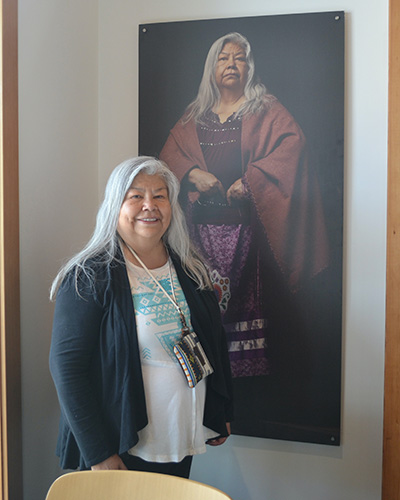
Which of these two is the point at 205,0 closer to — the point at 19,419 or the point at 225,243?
the point at 225,243

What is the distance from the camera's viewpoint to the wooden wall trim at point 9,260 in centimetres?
153

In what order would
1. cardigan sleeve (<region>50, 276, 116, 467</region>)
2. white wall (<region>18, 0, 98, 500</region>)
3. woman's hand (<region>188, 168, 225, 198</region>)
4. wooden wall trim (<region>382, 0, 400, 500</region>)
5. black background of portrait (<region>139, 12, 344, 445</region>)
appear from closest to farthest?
1. cardigan sleeve (<region>50, 276, 116, 467</region>)
2. white wall (<region>18, 0, 98, 500</region>)
3. wooden wall trim (<region>382, 0, 400, 500</region>)
4. black background of portrait (<region>139, 12, 344, 445</region>)
5. woman's hand (<region>188, 168, 225, 198</region>)

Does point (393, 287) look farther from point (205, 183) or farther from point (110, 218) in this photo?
point (110, 218)

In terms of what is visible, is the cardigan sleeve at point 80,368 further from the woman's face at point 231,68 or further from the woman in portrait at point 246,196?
the woman's face at point 231,68

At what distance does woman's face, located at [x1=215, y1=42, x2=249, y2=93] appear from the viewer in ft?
6.73

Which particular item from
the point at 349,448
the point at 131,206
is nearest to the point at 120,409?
the point at 131,206

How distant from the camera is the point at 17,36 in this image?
161cm

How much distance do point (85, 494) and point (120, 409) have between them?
36 centimetres

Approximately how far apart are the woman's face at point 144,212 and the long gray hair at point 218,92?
2.13 ft

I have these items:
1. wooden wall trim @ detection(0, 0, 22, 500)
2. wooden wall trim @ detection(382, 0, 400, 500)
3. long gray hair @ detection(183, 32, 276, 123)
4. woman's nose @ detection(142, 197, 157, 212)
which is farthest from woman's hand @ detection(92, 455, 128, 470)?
long gray hair @ detection(183, 32, 276, 123)

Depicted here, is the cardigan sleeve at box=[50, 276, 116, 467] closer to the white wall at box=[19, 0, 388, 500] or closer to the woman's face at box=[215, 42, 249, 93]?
the white wall at box=[19, 0, 388, 500]

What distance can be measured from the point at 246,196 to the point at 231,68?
0.56 meters

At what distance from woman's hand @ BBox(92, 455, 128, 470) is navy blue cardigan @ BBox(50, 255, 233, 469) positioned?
0.07 feet

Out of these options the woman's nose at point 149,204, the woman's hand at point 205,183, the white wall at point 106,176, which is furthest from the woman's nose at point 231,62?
the woman's nose at point 149,204
